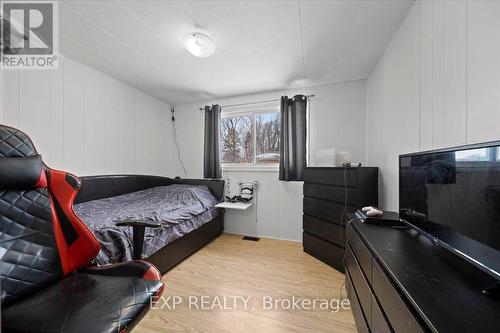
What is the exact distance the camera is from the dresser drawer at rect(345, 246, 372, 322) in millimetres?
1092

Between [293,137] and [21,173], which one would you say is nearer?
[21,173]

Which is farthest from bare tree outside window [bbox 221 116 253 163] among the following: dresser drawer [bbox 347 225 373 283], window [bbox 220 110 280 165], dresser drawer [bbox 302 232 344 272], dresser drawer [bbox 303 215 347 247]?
dresser drawer [bbox 347 225 373 283]

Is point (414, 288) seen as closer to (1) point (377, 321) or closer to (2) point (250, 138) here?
(1) point (377, 321)

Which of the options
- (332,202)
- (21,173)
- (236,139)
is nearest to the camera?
(21,173)

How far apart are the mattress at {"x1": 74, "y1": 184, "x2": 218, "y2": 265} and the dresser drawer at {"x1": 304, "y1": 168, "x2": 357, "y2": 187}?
1433 mm

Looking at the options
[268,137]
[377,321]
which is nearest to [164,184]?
[268,137]

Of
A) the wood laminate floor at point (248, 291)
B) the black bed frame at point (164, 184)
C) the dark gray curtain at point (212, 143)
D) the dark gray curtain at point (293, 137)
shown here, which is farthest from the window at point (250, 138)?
the wood laminate floor at point (248, 291)

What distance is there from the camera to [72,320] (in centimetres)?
81

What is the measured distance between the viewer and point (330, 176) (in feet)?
7.22

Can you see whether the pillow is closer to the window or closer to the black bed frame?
the black bed frame

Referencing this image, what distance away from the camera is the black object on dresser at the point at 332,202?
1988 mm

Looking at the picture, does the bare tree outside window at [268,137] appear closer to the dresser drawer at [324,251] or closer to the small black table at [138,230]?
the dresser drawer at [324,251]

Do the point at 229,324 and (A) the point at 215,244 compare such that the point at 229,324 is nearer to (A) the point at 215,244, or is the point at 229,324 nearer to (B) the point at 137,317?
(B) the point at 137,317

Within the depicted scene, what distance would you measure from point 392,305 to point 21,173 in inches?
70.5
